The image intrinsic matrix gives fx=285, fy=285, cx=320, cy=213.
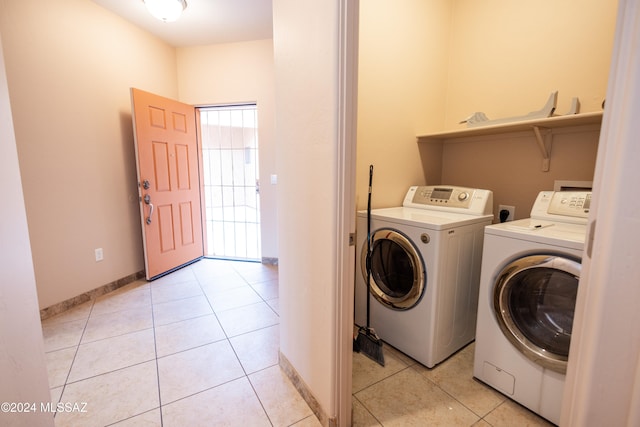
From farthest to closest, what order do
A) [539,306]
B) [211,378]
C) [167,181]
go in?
[167,181], [211,378], [539,306]

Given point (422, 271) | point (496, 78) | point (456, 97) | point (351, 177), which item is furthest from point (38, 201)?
point (496, 78)

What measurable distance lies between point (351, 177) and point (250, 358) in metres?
1.36

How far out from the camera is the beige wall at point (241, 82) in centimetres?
320

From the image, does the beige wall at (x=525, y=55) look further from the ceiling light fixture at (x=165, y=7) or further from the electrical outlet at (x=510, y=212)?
the ceiling light fixture at (x=165, y=7)

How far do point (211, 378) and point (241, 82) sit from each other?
2947 mm

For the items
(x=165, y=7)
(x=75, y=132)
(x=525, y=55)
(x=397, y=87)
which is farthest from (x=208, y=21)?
(x=525, y=55)

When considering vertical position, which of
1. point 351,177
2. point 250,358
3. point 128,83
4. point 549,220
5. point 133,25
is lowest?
point 250,358

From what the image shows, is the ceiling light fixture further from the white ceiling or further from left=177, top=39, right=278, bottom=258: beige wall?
left=177, top=39, right=278, bottom=258: beige wall

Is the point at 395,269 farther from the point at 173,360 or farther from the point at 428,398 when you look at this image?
the point at 173,360

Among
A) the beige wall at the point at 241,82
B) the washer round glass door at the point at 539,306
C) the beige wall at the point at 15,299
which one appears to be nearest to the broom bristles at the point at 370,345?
the washer round glass door at the point at 539,306

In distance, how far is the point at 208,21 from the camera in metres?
2.75

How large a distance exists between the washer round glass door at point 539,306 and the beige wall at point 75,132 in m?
3.11

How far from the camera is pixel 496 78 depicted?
209 centimetres

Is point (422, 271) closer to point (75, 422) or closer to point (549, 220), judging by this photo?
point (549, 220)
